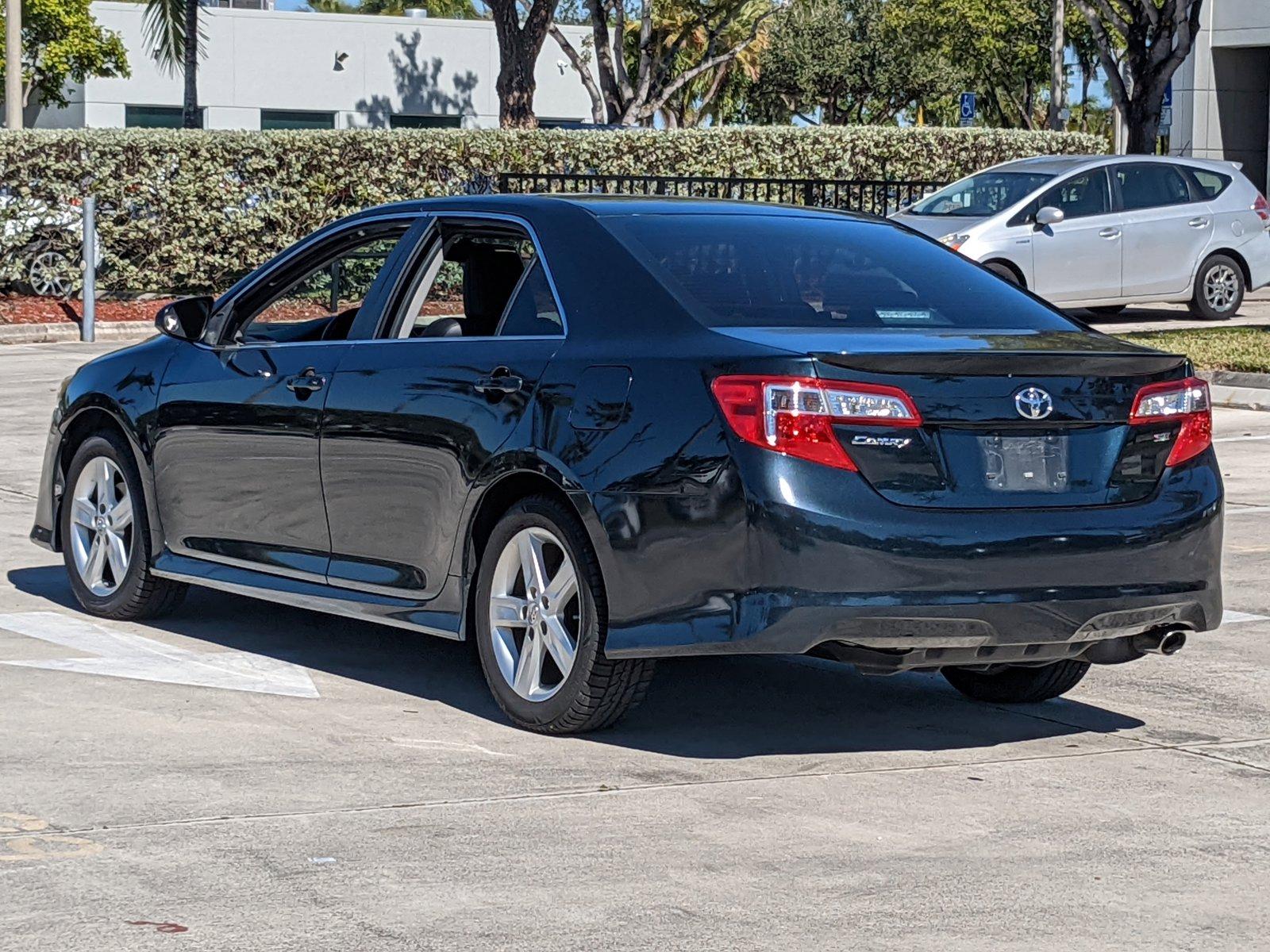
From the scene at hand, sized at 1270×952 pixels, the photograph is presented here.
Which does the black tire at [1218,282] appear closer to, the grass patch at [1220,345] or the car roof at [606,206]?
the grass patch at [1220,345]

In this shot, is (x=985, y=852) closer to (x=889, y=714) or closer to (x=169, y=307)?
(x=889, y=714)

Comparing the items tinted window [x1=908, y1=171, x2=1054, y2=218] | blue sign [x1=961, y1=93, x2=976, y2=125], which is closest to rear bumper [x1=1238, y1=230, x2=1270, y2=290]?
tinted window [x1=908, y1=171, x2=1054, y2=218]

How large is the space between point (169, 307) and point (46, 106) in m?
51.6

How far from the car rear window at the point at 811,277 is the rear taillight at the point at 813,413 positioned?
0.43m

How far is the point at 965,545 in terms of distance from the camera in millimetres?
5660

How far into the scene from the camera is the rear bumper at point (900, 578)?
5.60 metres

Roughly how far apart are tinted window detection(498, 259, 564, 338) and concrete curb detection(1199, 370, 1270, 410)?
10448 millimetres

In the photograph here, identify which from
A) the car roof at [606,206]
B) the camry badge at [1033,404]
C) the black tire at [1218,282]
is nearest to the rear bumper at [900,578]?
the camry badge at [1033,404]

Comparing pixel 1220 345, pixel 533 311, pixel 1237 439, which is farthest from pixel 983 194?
pixel 533 311

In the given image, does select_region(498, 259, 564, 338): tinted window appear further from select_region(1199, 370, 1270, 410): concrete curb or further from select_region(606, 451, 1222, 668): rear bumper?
select_region(1199, 370, 1270, 410): concrete curb

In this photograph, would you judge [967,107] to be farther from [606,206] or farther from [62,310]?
[606,206]

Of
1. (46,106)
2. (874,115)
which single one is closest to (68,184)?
(46,106)

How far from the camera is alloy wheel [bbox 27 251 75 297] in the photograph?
24.1 m

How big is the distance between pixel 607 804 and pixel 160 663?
2350 mm
